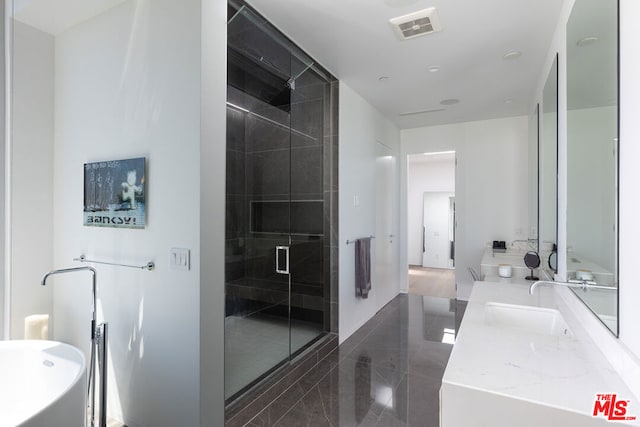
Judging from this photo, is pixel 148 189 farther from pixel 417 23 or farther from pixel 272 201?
pixel 417 23

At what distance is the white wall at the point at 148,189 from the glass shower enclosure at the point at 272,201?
0.57 m

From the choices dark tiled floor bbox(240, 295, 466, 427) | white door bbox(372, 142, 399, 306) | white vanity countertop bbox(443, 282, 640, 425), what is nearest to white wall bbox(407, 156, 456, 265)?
white door bbox(372, 142, 399, 306)

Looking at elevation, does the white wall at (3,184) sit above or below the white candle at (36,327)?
above

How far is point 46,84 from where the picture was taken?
2.23 meters

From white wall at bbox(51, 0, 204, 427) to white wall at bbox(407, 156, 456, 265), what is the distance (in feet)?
21.2

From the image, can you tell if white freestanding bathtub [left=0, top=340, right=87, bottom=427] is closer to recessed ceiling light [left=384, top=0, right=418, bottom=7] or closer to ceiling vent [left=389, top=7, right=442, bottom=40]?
recessed ceiling light [left=384, top=0, right=418, bottom=7]

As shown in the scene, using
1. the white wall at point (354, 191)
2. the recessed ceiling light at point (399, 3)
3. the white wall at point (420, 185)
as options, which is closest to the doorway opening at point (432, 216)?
the white wall at point (420, 185)

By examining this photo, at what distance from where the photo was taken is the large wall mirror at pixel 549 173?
2.27 meters

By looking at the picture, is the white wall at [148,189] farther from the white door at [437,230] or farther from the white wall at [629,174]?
the white door at [437,230]

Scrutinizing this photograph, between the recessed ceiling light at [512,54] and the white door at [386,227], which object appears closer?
the recessed ceiling light at [512,54]

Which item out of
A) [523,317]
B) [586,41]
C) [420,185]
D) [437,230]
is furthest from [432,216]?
[586,41]

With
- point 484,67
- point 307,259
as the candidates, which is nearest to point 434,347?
point 307,259

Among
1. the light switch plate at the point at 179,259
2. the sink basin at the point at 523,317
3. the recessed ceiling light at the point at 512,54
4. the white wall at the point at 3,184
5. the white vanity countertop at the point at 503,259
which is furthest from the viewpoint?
the white vanity countertop at the point at 503,259

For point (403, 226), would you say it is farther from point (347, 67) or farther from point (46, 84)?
point (46, 84)
